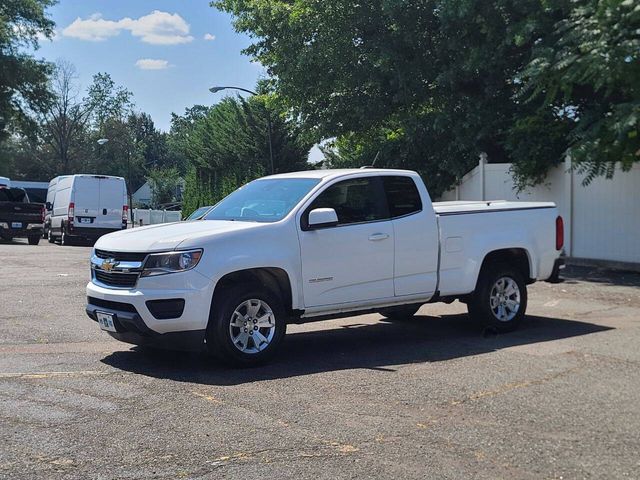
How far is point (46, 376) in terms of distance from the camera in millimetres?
7051

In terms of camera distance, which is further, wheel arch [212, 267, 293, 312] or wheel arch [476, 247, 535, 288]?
wheel arch [476, 247, 535, 288]

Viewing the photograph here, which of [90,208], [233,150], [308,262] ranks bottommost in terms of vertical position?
[308,262]

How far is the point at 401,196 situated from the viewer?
891 cm

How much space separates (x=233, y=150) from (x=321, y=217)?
3449 cm

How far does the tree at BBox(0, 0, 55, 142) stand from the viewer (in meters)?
37.6

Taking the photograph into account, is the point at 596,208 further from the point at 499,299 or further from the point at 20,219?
the point at 20,219

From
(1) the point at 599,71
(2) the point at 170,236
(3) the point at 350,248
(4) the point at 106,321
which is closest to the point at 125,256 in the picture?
(2) the point at 170,236

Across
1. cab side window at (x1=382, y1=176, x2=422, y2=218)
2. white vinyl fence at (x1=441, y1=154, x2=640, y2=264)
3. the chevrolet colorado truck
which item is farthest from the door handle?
the chevrolet colorado truck

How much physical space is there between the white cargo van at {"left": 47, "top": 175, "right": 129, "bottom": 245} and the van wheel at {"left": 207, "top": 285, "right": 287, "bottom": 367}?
20.0 metres

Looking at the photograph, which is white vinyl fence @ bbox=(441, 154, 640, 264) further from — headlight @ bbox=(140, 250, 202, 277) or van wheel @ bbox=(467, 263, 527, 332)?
headlight @ bbox=(140, 250, 202, 277)

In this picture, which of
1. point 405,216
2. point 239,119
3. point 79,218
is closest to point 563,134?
point 405,216

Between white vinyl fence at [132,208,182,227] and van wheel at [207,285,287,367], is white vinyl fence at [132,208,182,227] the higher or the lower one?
the higher one

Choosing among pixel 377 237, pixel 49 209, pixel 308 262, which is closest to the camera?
pixel 308 262

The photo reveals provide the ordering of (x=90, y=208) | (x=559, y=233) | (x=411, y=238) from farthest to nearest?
(x=90, y=208) → (x=559, y=233) → (x=411, y=238)
